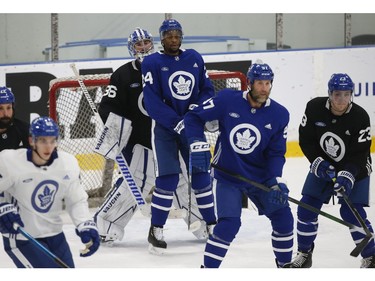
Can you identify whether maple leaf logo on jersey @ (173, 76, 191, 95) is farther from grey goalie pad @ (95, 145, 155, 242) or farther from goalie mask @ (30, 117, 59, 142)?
goalie mask @ (30, 117, 59, 142)

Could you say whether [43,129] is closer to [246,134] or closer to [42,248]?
[42,248]

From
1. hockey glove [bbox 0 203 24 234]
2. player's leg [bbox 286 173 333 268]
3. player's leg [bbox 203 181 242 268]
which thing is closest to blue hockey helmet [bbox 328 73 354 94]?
player's leg [bbox 286 173 333 268]

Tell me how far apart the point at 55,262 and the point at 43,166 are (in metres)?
0.35

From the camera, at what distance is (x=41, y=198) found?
3941mm

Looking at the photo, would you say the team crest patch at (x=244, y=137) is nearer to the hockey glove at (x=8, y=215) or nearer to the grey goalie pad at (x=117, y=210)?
the hockey glove at (x=8, y=215)

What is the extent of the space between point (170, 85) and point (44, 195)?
1461 mm

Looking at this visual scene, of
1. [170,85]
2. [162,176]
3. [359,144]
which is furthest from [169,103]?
[359,144]

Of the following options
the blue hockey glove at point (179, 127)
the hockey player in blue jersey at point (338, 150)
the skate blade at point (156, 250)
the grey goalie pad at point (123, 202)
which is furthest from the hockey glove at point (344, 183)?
the grey goalie pad at point (123, 202)

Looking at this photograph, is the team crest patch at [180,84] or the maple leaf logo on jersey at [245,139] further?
the team crest patch at [180,84]

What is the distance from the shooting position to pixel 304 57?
7746mm

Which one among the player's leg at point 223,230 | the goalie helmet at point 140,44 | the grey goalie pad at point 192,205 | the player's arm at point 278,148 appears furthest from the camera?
the grey goalie pad at point 192,205

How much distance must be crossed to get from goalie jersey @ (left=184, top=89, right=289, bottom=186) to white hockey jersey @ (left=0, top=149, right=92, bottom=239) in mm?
806

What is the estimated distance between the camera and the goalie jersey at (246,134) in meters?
4.55
